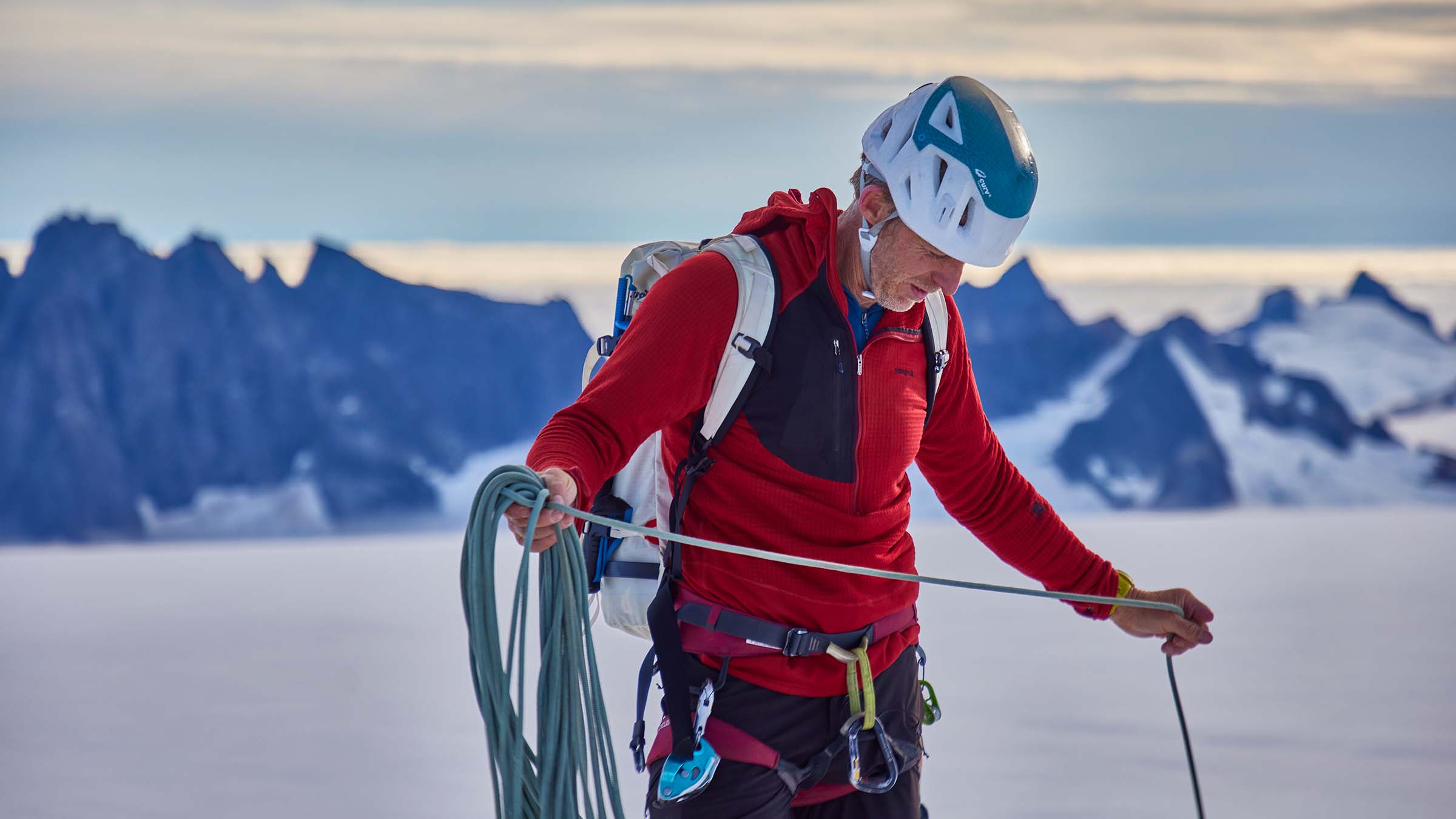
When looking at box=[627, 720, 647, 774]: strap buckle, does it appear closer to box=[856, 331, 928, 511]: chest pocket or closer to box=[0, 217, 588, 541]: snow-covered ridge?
box=[856, 331, 928, 511]: chest pocket

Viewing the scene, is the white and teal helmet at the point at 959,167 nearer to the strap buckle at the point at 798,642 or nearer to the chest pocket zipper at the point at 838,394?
the chest pocket zipper at the point at 838,394

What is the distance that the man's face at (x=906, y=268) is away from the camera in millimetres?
1507

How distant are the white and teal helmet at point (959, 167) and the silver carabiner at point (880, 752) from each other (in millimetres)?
522

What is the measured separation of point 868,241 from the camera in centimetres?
152

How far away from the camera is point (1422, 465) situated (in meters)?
12.3

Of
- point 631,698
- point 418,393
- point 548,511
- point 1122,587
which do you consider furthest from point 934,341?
point 418,393

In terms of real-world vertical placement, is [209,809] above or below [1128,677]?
below

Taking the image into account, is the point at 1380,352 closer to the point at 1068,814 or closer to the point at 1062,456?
the point at 1062,456

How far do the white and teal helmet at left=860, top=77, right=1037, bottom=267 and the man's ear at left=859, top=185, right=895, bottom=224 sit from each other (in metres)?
0.02

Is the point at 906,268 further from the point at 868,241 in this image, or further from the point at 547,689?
the point at 547,689

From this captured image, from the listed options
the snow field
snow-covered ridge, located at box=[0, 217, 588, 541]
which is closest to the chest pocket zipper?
the snow field

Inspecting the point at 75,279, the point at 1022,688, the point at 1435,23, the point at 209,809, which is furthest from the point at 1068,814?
the point at 75,279

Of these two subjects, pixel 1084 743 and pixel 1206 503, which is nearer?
pixel 1084 743

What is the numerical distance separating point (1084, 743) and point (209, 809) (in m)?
2.30
